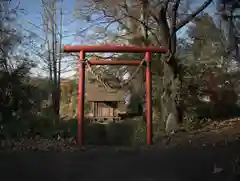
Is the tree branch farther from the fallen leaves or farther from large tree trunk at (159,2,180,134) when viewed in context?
the fallen leaves

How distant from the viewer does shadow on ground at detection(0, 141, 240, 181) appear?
6.95 metres

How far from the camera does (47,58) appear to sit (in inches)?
992

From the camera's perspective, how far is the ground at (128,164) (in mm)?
6949

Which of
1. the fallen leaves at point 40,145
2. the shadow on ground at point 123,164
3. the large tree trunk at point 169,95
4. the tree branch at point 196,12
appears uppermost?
the tree branch at point 196,12

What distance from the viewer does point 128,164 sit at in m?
8.09

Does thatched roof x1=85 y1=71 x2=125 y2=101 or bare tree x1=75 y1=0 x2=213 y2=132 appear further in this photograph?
thatched roof x1=85 y1=71 x2=125 y2=101

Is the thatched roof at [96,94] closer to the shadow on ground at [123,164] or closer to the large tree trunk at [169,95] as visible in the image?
the large tree trunk at [169,95]

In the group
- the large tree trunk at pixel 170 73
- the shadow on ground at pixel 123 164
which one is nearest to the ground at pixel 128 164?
the shadow on ground at pixel 123 164

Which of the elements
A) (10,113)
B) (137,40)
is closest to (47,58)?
(137,40)

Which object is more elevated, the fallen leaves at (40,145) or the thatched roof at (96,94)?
the thatched roof at (96,94)

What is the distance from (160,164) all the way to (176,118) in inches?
285

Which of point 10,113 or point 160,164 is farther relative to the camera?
point 10,113

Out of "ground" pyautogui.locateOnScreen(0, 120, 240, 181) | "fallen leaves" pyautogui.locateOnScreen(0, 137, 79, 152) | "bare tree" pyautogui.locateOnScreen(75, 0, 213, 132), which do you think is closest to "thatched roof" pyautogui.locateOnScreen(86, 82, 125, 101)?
"bare tree" pyautogui.locateOnScreen(75, 0, 213, 132)

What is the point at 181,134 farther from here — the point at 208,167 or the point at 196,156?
the point at 208,167
